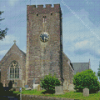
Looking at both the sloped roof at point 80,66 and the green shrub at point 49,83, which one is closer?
the green shrub at point 49,83

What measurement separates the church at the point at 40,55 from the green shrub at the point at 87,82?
429 centimetres

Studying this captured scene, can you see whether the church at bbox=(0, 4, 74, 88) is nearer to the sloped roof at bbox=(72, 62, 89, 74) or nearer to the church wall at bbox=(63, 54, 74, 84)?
the church wall at bbox=(63, 54, 74, 84)

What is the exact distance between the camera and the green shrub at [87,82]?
36.1 m

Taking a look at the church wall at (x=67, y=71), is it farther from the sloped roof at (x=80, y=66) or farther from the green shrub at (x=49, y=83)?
the sloped roof at (x=80, y=66)

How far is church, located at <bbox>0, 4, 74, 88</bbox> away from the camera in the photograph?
1613 inches

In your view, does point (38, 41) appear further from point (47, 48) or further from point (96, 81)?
point (96, 81)

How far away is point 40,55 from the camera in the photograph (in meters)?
41.3

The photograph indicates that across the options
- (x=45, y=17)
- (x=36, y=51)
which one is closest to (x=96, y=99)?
(x=36, y=51)

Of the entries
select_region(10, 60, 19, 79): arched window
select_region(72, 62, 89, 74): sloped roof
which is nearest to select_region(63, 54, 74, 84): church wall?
select_region(10, 60, 19, 79): arched window

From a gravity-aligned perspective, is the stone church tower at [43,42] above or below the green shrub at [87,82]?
above

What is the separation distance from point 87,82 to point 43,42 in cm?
1135

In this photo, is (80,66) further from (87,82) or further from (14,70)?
(87,82)

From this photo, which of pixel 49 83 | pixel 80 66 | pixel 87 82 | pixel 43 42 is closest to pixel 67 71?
pixel 87 82

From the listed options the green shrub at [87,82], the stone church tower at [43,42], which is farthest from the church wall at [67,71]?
the green shrub at [87,82]
